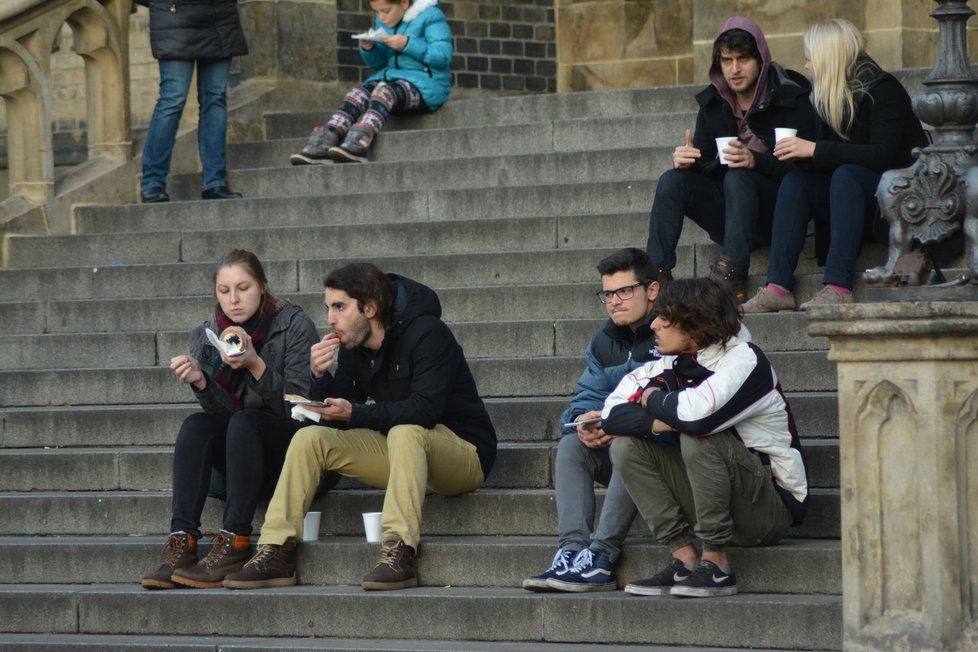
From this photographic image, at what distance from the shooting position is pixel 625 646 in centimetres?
607

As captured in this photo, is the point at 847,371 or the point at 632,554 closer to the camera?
the point at 847,371

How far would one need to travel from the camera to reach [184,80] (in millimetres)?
10289

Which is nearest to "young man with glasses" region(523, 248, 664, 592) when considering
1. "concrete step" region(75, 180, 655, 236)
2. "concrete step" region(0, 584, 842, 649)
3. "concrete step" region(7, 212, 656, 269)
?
"concrete step" region(0, 584, 842, 649)

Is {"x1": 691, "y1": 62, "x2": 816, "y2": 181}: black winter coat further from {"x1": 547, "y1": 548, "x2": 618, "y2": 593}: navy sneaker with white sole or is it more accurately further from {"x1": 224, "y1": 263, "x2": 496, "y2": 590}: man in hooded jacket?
{"x1": 547, "y1": 548, "x2": 618, "y2": 593}: navy sneaker with white sole

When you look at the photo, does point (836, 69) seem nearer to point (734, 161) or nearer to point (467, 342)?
point (734, 161)

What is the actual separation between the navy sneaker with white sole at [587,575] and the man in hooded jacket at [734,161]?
151cm

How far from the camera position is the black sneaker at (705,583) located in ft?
19.7

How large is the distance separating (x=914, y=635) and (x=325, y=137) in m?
5.60

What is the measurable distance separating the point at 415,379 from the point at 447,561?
2.18 feet

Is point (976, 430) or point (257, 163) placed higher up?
point (257, 163)

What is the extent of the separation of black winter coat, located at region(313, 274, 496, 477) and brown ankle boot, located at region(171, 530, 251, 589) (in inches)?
23.0

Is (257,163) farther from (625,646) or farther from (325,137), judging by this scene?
(625,646)

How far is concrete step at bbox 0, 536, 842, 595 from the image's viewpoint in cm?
611

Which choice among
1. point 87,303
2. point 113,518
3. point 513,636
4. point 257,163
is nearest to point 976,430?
point 513,636
